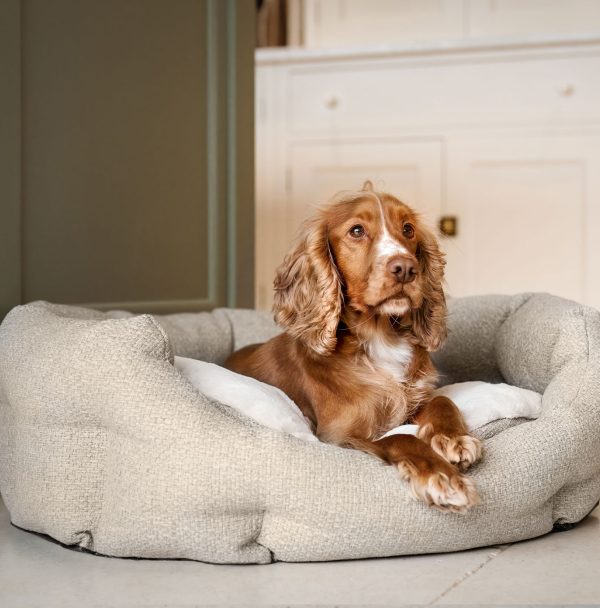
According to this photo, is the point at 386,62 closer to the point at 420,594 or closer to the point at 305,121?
the point at 305,121

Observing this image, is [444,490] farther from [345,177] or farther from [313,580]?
[345,177]

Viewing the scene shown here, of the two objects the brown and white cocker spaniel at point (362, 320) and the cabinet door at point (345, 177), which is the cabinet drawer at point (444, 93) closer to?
the cabinet door at point (345, 177)

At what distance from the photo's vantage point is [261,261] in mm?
4258

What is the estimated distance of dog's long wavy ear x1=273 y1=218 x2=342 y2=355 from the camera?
6.38 ft

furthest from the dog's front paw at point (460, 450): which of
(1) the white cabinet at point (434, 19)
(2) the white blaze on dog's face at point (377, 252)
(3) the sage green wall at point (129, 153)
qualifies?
(1) the white cabinet at point (434, 19)

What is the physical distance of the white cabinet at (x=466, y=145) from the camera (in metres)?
3.86

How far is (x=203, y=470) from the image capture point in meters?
1.51

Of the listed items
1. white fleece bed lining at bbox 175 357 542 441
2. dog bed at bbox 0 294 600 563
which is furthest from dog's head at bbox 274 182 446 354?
dog bed at bbox 0 294 600 563

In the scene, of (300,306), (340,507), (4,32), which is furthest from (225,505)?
(4,32)

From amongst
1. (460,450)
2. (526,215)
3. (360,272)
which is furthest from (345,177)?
(460,450)

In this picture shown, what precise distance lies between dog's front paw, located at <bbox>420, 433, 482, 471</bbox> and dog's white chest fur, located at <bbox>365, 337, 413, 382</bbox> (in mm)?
340

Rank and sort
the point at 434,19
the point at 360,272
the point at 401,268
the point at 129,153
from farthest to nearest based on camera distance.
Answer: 1. the point at 434,19
2. the point at 129,153
3. the point at 360,272
4. the point at 401,268

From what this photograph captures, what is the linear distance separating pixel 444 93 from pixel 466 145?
0.25 metres

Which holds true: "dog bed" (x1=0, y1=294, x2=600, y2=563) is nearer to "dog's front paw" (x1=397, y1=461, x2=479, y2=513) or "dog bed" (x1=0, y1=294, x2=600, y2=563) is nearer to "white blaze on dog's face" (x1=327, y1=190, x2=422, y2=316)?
"dog's front paw" (x1=397, y1=461, x2=479, y2=513)
